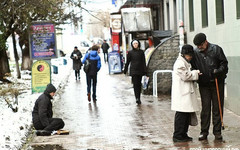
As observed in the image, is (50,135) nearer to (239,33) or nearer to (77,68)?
(239,33)

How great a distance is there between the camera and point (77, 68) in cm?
2589

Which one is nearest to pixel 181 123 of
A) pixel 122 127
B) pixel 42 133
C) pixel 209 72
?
pixel 209 72

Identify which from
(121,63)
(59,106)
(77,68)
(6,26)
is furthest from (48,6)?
(121,63)

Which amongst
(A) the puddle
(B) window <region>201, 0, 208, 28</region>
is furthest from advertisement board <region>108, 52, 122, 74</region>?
(A) the puddle

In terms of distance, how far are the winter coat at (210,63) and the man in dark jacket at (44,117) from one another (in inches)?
117

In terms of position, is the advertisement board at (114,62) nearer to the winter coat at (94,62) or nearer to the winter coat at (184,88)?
the winter coat at (94,62)

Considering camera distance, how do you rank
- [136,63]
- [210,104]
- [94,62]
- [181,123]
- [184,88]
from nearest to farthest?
[184,88], [181,123], [210,104], [136,63], [94,62]

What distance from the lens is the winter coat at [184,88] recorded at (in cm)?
848

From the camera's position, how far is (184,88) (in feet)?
28.1

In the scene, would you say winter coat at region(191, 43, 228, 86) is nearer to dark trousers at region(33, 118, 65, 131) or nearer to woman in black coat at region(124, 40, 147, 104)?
dark trousers at region(33, 118, 65, 131)

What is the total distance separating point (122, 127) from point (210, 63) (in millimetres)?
2918

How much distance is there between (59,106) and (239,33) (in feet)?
19.5

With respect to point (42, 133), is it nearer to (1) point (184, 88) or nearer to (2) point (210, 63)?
(1) point (184, 88)

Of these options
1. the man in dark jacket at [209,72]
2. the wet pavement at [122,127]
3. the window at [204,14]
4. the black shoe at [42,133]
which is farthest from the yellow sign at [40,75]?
the man in dark jacket at [209,72]
